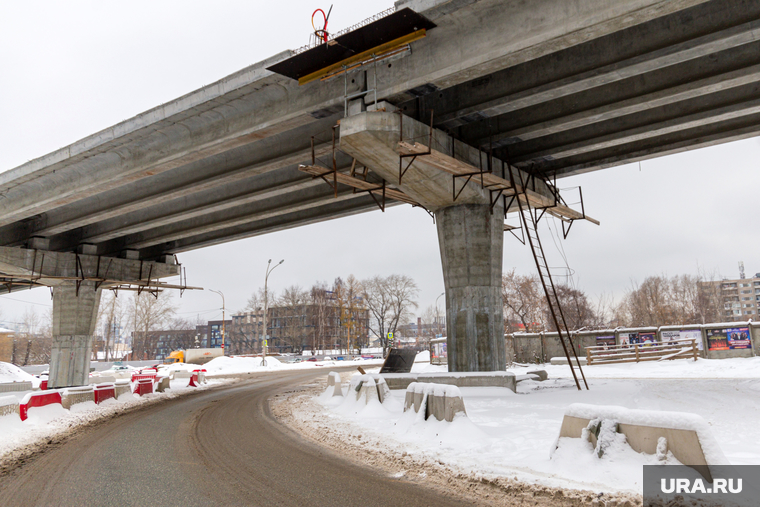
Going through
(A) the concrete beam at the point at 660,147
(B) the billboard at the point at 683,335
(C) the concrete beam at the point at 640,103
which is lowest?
(B) the billboard at the point at 683,335

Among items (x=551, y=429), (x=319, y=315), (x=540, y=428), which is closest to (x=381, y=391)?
(x=540, y=428)

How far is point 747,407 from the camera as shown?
9.94 m

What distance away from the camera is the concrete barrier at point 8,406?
34.7 feet

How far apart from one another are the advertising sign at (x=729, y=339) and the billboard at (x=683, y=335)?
1.66 ft

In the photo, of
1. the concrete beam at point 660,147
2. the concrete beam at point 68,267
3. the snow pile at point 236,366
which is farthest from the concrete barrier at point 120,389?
the snow pile at point 236,366

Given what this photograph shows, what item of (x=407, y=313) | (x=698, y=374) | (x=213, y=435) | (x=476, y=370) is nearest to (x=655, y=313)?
(x=407, y=313)

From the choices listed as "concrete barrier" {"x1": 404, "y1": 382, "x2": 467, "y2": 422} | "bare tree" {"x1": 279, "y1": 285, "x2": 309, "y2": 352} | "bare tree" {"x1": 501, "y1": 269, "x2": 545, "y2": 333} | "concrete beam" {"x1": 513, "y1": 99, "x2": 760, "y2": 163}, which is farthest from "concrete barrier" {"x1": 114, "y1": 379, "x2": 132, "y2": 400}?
"bare tree" {"x1": 279, "y1": 285, "x2": 309, "y2": 352}

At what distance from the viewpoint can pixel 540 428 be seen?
8.55m

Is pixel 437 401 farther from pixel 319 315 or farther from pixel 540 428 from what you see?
pixel 319 315

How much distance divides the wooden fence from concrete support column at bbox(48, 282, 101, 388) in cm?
2933

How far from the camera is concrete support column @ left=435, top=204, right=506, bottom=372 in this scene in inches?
608

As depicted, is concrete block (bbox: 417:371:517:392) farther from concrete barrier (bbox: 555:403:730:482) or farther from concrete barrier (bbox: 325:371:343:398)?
concrete barrier (bbox: 555:403:730:482)

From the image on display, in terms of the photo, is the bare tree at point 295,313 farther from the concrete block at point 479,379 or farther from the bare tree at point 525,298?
the concrete block at point 479,379

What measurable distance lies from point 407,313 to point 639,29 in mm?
71544
